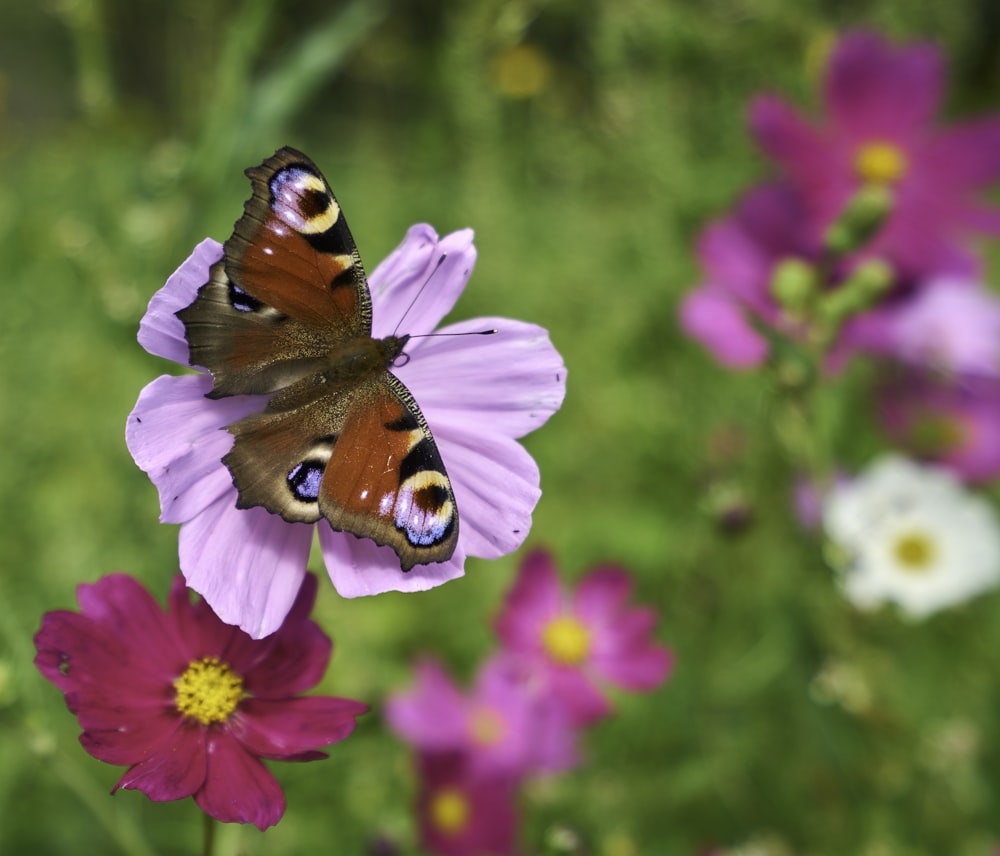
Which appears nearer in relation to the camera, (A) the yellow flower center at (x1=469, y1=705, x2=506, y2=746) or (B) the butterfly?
(B) the butterfly

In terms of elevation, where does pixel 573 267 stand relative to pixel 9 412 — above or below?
below

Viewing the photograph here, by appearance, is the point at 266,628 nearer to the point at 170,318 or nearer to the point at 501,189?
the point at 170,318

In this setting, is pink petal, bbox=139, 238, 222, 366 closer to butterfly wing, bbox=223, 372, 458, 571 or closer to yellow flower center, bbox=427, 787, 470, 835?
butterfly wing, bbox=223, 372, 458, 571

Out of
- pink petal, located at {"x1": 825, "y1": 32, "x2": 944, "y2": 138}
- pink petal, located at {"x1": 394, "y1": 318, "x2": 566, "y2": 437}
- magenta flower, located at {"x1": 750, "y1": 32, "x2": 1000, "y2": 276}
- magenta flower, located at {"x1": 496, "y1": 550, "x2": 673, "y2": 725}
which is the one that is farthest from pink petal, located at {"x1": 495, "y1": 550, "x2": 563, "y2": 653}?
pink petal, located at {"x1": 825, "y1": 32, "x2": 944, "y2": 138}

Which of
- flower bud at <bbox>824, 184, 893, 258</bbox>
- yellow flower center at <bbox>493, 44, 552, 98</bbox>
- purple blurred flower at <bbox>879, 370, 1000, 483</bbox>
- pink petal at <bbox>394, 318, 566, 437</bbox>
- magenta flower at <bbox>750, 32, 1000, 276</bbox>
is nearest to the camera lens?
pink petal at <bbox>394, 318, 566, 437</bbox>

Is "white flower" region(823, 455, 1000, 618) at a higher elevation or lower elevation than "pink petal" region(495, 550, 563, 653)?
lower

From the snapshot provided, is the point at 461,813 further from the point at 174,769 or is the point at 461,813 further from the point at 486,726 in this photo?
the point at 174,769

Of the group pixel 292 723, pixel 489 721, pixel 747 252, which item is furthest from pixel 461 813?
pixel 747 252

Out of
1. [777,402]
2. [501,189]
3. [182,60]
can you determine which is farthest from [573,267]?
[777,402]
